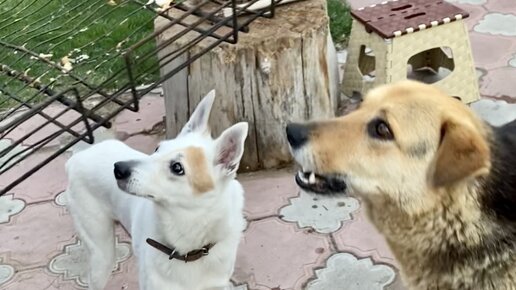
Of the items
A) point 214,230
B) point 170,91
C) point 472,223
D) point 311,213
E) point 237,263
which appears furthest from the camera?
point 170,91

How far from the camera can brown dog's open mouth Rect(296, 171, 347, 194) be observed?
2455 mm

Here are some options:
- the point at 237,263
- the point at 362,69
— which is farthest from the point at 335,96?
the point at 237,263

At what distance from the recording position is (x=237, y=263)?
3512mm

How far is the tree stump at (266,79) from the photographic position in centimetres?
380

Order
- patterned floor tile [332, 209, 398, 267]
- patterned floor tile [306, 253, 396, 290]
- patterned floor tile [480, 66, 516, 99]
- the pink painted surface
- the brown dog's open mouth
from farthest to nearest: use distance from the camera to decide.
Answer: patterned floor tile [480, 66, 516, 99] → the pink painted surface → patterned floor tile [332, 209, 398, 267] → patterned floor tile [306, 253, 396, 290] → the brown dog's open mouth

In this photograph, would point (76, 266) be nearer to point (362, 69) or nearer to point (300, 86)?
point (300, 86)

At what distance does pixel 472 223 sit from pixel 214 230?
3.09 ft

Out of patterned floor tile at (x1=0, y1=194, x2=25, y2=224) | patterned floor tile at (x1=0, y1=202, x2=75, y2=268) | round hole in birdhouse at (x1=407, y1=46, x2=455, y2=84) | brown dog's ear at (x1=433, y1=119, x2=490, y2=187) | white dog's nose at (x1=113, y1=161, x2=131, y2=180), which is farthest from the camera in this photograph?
round hole in birdhouse at (x1=407, y1=46, x2=455, y2=84)

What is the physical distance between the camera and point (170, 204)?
2.80 meters

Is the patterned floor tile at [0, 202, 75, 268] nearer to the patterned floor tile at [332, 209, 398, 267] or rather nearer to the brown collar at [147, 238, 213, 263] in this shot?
the brown collar at [147, 238, 213, 263]

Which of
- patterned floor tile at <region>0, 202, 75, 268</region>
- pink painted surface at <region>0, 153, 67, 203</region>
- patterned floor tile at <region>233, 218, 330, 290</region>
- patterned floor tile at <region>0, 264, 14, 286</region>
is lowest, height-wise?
pink painted surface at <region>0, 153, 67, 203</region>

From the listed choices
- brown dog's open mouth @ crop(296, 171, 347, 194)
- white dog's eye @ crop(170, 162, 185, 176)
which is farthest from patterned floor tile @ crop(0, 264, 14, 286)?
brown dog's open mouth @ crop(296, 171, 347, 194)

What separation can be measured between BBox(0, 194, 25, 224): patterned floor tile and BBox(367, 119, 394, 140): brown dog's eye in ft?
7.24

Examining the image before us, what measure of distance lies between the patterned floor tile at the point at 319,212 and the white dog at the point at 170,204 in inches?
29.6
